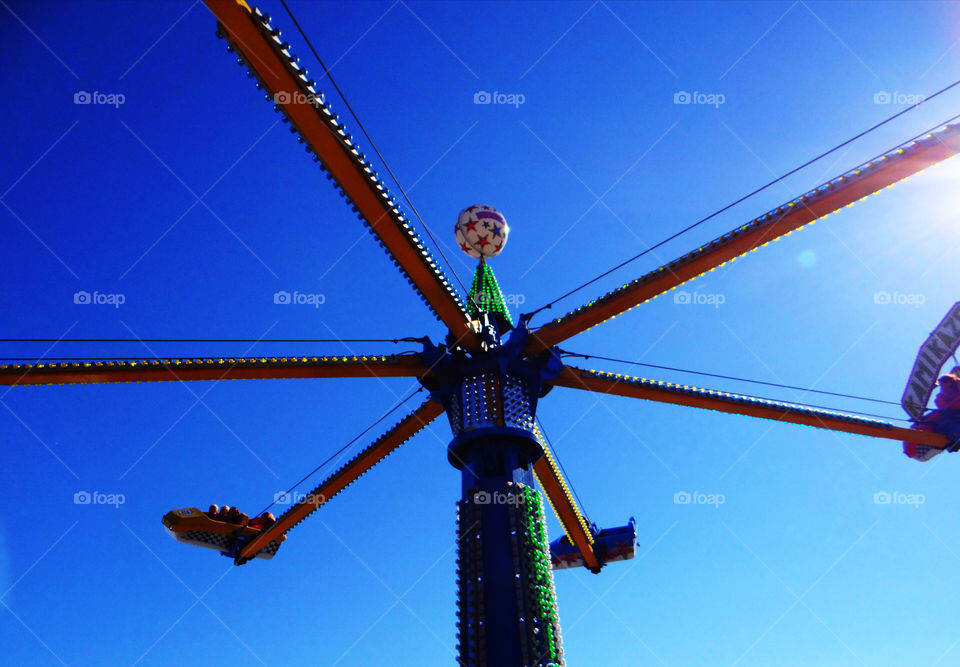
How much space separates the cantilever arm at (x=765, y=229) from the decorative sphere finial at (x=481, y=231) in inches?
78.2

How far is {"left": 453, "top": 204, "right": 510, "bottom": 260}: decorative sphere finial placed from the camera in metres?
12.2

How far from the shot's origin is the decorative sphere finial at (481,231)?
12.2 m

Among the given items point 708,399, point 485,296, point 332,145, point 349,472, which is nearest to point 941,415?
point 708,399

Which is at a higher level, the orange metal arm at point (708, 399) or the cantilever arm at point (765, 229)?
the cantilever arm at point (765, 229)

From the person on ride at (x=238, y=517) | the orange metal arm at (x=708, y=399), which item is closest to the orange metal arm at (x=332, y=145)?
the orange metal arm at (x=708, y=399)

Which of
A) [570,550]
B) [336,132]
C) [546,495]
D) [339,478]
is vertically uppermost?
[336,132]

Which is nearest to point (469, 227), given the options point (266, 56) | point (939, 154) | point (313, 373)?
point (313, 373)

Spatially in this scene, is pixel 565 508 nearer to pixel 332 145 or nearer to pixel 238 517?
pixel 238 517

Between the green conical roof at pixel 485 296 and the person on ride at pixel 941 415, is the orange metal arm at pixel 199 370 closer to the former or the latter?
the green conical roof at pixel 485 296

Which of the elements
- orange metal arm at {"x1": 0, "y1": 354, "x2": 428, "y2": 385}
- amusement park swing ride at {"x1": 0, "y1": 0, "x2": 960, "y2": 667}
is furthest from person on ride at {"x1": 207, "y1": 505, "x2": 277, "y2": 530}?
orange metal arm at {"x1": 0, "y1": 354, "x2": 428, "y2": 385}

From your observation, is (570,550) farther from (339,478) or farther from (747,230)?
(747,230)

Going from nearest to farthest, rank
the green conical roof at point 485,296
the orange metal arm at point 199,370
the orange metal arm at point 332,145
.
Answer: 1. the orange metal arm at point 332,145
2. the orange metal arm at point 199,370
3. the green conical roof at point 485,296

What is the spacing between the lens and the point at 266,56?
658 cm

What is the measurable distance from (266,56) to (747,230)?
6.63 m
